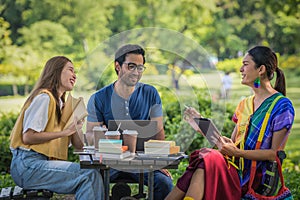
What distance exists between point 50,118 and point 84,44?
8.02 meters

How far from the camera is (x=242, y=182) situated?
11.5ft

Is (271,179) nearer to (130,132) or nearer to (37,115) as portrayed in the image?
(130,132)

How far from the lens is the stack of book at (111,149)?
3105 millimetres

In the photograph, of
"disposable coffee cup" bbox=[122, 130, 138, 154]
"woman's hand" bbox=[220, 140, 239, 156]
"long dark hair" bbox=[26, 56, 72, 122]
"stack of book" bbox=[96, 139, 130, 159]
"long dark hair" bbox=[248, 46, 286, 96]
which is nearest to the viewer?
"stack of book" bbox=[96, 139, 130, 159]

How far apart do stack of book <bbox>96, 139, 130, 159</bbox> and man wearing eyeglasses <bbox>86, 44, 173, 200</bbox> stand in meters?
0.26

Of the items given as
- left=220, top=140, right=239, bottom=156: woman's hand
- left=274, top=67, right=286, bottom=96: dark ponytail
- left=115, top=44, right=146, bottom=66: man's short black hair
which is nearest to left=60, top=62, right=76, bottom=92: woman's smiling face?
left=115, top=44, right=146, bottom=66: man's short black hair

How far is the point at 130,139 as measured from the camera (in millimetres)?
3215

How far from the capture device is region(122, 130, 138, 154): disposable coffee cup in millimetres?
3209

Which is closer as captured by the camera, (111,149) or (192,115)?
(111,149)

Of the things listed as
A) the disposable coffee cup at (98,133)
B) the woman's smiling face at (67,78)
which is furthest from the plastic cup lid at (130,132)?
the woman's smiling face at (67,78)

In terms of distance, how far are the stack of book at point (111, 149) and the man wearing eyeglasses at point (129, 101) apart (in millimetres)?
261

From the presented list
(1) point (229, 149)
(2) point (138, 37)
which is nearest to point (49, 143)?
(1) point (229, 149)

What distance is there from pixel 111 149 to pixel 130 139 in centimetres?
14

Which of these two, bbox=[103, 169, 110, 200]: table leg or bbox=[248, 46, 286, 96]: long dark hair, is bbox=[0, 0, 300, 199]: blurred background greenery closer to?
bbox=[248, 46, 286, 96]: long dark hair
